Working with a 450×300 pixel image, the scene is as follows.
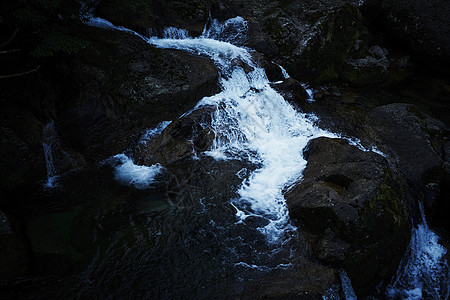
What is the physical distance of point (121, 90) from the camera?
8336 millimetres

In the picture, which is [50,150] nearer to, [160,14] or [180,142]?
[180,142]

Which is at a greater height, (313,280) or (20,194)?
(20,194)

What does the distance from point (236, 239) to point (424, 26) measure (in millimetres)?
13679

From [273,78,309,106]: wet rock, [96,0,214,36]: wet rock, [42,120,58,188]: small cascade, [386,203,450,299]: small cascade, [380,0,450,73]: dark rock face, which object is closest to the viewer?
[386,203,450,299]: small cascade

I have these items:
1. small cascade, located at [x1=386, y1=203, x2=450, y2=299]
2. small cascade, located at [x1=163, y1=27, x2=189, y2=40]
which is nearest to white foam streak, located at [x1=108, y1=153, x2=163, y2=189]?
small cascade, located at [x1=163, y1=27, x2=189, y2=40]

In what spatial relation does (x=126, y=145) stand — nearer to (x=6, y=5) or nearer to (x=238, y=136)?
(x=238, y=136)

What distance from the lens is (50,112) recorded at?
756cm

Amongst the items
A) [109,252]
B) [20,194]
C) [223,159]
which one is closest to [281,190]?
[223,159]

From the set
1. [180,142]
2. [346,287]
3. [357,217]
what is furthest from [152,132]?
[346,287]

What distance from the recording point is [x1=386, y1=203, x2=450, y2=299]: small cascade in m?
5.80

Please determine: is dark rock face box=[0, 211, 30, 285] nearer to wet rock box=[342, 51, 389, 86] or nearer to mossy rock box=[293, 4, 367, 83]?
mossy rock box=[293, 4, 367, 83]

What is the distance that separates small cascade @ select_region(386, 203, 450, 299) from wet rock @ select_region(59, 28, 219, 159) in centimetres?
672

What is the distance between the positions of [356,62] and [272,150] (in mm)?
7631

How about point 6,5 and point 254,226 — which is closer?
point 6,5
